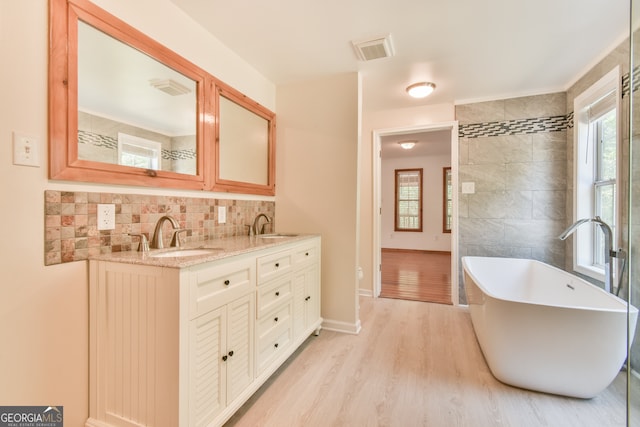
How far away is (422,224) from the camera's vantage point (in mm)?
7207

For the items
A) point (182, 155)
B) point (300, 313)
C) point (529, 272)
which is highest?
point (182, 155)

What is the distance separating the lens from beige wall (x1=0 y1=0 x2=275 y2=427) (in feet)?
3.62

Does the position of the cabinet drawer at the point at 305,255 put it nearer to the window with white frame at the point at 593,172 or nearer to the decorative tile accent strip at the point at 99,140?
the decorative tile accent strip at the point at 99,140

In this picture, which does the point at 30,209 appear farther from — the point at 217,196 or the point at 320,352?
the point at 320,352

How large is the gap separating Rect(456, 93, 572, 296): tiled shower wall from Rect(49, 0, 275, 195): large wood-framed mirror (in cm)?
258

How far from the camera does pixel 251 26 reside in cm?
197

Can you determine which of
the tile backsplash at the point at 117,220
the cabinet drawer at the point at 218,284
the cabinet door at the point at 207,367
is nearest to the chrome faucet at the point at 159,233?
the tile backsplash at the point at 117,220

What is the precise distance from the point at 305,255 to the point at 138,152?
1.29m

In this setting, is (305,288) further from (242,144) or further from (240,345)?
(242,144)

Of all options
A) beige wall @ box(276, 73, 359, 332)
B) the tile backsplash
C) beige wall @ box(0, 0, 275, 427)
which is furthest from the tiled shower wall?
beige wall @ box(0, 0, 275, 427)

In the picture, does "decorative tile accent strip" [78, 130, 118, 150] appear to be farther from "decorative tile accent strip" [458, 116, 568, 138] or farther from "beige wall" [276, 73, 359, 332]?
"decorative tile accent strip" [458, 116, 568, 138]

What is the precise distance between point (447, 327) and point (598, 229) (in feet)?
5.27

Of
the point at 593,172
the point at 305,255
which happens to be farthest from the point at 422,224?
the point at 305,255

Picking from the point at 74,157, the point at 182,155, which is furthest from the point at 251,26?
the point at 74,157
